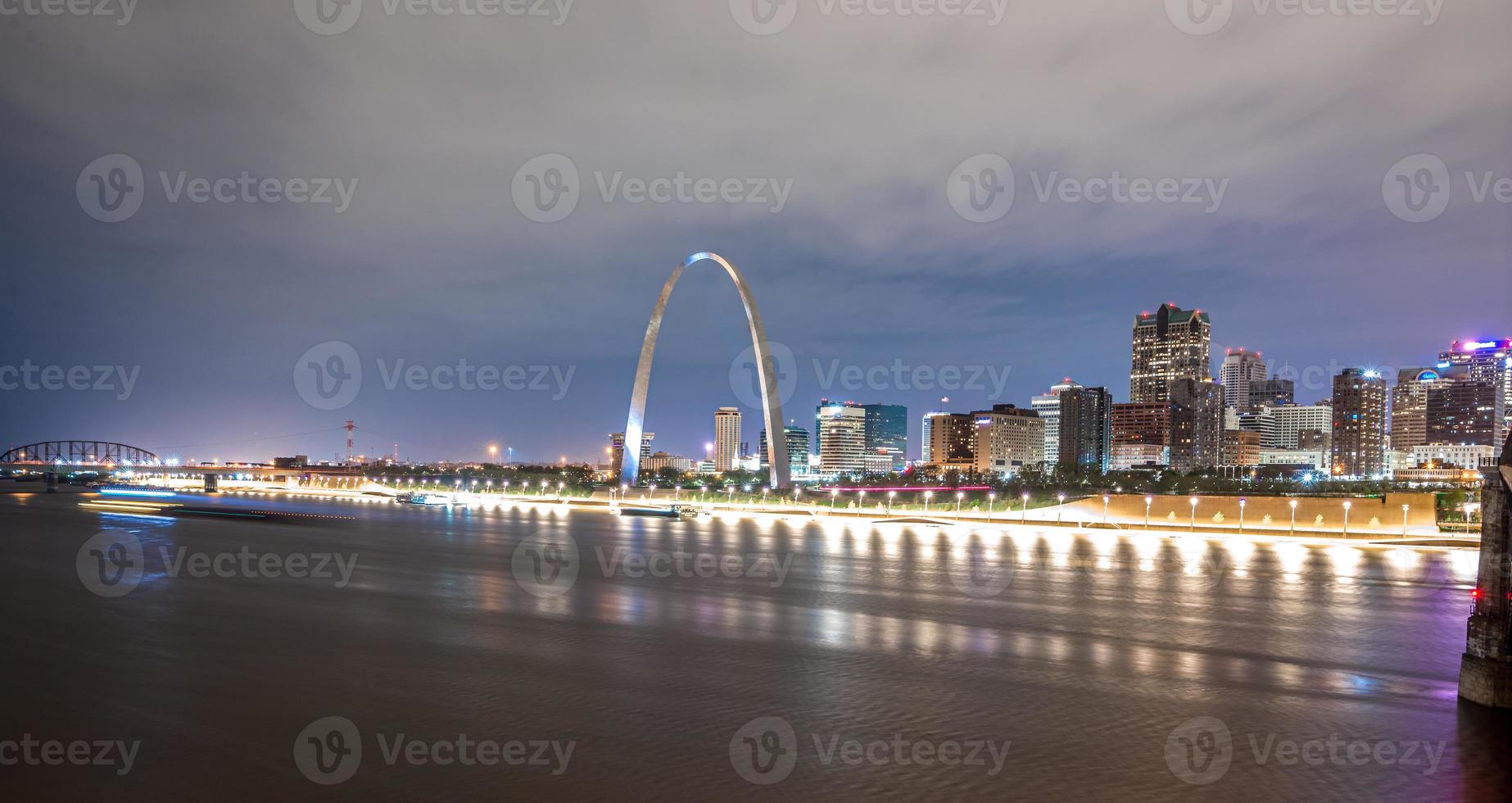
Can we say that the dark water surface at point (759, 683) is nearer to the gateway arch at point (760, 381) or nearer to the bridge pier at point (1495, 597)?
the bridge pier at point (1495, 597)

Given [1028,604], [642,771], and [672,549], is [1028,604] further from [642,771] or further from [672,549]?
[672,549]

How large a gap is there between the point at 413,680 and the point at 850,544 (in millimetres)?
35795

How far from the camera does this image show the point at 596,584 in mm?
33000

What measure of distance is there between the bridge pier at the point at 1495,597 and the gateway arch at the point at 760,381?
6271 cm

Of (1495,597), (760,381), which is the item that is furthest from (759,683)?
(760,381)

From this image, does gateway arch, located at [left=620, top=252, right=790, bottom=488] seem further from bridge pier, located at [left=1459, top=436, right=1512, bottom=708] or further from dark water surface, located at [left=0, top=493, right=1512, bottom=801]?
bridge pier, located at [left=1459, top=436, right=1512, bottom=708]

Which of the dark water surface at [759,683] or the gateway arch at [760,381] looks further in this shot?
the gateway arch at [760,381]

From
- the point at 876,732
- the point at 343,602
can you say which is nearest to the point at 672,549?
the point at 343,602

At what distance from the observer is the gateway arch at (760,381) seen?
79.5 m

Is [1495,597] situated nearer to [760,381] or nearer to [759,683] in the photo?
[759,683]

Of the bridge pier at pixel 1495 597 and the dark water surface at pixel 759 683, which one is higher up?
the bridge pier at pixel 1495 597

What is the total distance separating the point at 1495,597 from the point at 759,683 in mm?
11688

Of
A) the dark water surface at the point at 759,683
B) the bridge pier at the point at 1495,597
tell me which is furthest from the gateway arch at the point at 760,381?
the bridge pier at the point at 1495,597

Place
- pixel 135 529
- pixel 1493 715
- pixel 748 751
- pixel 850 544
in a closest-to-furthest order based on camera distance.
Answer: pixel 748 751, pixel 1493 715, pixel 850 544, pixel 135 529
